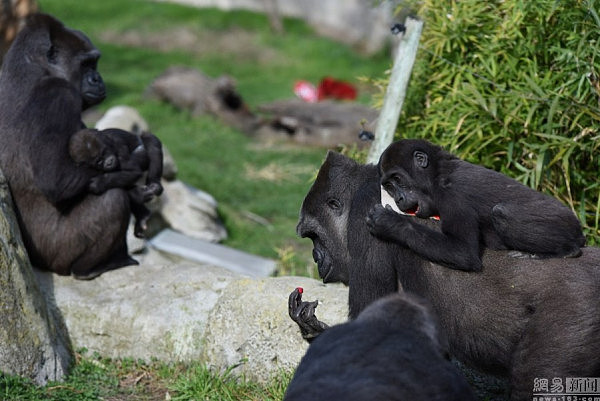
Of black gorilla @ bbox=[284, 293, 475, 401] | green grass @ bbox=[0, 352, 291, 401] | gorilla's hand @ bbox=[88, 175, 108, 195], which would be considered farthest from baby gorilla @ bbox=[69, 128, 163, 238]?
black gorilla @ bbox=[284, 293, 475, 401]

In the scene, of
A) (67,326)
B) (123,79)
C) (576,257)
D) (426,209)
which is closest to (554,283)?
(576,257)

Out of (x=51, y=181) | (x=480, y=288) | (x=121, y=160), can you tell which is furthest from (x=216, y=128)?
(x=480, y=288)

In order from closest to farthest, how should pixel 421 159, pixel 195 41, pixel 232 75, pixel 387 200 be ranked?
1. pixel 421 159
2. pixel 387 200
3. pixel 232 75
4. pixel 195 41

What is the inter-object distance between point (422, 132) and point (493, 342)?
2.56 meters

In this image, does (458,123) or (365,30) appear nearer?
(458,123)

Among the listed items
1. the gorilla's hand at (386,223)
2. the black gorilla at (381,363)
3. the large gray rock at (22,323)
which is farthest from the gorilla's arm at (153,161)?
the black gorilla at (381,363)

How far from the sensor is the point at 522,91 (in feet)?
18.7

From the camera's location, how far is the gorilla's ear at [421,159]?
437 cm

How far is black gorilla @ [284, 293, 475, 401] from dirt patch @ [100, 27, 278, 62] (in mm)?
15728

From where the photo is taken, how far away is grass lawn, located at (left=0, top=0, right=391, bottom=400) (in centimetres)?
504

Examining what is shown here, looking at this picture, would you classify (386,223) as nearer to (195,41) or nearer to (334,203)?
(334,203)

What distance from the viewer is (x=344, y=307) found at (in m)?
4.85

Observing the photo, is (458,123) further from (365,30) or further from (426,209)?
(365,30)

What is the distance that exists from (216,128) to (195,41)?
646 cm
